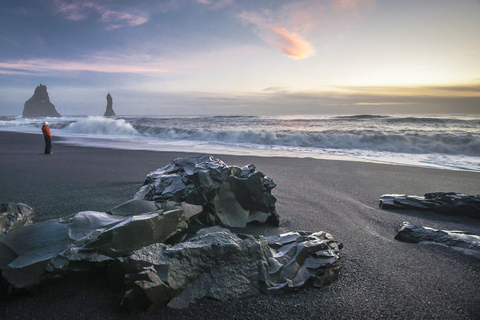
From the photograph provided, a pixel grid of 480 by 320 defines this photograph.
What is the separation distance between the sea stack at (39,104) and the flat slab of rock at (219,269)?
4752 inches

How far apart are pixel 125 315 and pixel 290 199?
2.41 metres

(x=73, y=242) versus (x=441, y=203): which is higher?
(x=73, y=242)

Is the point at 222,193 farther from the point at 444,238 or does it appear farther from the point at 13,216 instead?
the point at 444,238

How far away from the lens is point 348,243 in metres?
2.13

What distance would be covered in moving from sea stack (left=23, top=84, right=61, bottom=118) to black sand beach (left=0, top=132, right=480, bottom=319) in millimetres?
118441

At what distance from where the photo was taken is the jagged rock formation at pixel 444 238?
1.95 m

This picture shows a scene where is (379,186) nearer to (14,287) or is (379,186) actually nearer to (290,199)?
(290,199)

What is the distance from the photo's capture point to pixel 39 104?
320 ft

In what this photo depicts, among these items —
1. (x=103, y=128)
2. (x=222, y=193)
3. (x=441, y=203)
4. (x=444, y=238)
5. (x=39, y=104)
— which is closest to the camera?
(x=444, y=238)

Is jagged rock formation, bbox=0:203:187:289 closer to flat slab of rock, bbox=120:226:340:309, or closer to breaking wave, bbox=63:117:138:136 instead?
flat slab of rock, bbox=120:226:340:309

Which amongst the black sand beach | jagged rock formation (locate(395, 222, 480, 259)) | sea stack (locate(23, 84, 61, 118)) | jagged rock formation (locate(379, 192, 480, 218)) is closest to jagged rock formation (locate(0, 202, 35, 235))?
the black sand beach


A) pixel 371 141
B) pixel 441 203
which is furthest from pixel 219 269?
pixel 371 141

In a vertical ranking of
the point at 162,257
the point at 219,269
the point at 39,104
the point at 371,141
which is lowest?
the point at 371,141

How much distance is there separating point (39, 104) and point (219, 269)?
124225 millimetres
